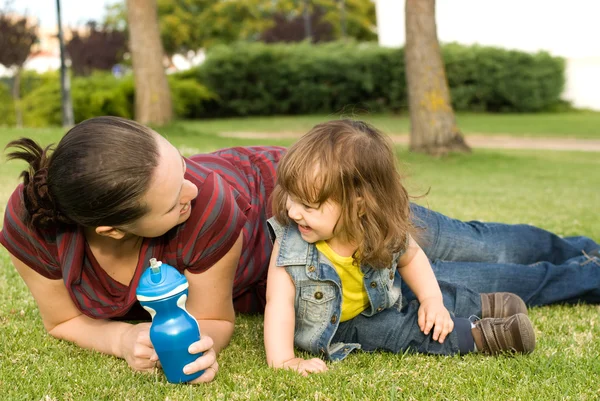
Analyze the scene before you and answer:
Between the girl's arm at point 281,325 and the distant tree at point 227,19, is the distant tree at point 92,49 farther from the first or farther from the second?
the girl's arm at point 281,325

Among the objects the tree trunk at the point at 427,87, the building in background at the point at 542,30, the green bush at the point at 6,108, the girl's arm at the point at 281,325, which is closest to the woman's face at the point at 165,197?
the girl's arm at the point at 281,325

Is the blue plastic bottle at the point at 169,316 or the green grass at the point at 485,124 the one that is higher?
the blue plastic bottle at the point at 169,316

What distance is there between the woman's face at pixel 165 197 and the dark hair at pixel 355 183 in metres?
0.40

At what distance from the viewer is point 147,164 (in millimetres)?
2211

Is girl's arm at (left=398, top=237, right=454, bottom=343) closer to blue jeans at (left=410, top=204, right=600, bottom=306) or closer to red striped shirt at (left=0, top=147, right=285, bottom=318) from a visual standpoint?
blue jeans at (left=410, top=204, right=600, bottom=306)

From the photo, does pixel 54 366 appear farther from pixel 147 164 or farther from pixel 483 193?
pixel 483 193

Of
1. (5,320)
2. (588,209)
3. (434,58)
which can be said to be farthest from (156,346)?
(434,58)

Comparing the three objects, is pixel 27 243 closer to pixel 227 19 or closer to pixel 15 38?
pixel 15 38

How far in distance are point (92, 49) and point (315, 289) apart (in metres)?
32.1

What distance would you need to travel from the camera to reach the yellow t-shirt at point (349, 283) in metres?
2.71

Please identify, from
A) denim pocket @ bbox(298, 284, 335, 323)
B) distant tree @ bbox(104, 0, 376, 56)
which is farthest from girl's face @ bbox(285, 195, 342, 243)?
distant tree @ bbox(104, 0, 376, 56)

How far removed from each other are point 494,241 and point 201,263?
69.8 inches

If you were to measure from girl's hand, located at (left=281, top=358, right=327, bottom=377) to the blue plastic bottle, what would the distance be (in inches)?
14.4

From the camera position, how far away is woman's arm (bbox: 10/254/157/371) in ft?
8.08
